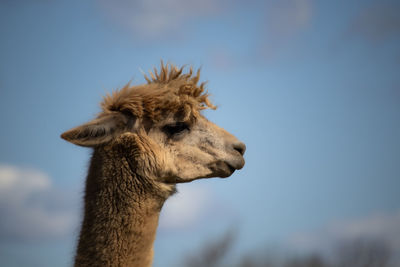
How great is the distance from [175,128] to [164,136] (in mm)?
133

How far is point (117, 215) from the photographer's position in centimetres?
346

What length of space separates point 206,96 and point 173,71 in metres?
0.43

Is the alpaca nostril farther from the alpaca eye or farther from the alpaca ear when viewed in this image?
the alpaca ear

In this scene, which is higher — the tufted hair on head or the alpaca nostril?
the tufted hair on head

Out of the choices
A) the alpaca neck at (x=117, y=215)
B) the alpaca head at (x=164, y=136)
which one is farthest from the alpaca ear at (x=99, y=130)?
the alpaca neck at (x=117, y=215)

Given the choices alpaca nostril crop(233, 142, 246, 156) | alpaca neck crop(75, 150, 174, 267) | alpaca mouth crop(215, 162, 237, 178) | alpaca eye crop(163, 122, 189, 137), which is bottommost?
alpaca neck crop(75, 150, 174, 267)

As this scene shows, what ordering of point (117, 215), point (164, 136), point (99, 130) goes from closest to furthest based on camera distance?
point (117, 215) → point (99, 130) → point (164, 136)

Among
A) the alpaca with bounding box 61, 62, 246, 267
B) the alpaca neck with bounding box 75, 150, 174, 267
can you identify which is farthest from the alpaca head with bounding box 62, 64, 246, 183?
the alpaca neck with bounding box 75, 150, 174, 267

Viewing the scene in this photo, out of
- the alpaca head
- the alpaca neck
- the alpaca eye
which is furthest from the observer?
the alpaca eye

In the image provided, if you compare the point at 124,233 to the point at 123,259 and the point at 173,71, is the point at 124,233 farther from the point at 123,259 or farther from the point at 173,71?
the point at 173,71

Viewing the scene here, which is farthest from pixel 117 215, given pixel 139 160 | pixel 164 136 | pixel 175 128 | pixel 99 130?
pixel 175 128

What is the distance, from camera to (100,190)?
11.6 feet

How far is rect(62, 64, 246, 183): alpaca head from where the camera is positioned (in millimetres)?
3689

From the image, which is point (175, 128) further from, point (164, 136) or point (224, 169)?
point (224, 169)
